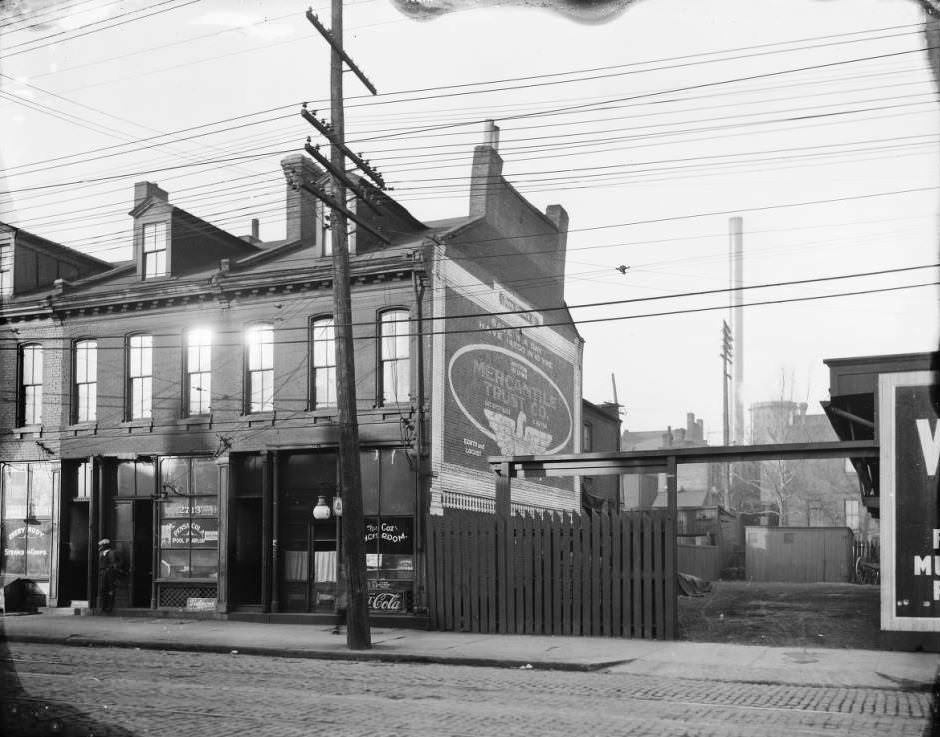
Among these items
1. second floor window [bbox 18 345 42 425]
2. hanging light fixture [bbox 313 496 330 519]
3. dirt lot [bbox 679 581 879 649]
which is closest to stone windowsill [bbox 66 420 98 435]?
second floor window [bbox 18 345 42 425]

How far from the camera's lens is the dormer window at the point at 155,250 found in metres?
26.3

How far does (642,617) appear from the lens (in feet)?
62.4

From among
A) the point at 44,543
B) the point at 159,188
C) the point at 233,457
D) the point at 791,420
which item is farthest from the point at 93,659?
the point at 791,420

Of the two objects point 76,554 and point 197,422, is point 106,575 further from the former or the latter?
point 197,422

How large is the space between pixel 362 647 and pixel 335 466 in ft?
21.4

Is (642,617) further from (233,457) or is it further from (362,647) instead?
(233,457)

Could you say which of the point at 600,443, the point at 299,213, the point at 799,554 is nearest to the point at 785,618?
the point at 299,213

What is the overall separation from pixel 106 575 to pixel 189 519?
7.74 feet

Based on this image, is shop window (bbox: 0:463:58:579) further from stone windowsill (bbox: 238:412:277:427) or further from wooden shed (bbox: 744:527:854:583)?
wooden shed (bbox: 744:527:854:583)

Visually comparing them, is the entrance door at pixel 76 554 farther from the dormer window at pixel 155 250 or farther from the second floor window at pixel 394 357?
the second floor window at pixel 394 357

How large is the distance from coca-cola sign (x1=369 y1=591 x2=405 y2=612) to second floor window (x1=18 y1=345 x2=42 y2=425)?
449 inches

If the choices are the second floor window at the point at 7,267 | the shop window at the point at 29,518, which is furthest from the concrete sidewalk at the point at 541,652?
the second floor window at the point at 7,267

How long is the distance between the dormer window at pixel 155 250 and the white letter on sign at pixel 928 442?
62.6 feet

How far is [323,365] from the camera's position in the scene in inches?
928
